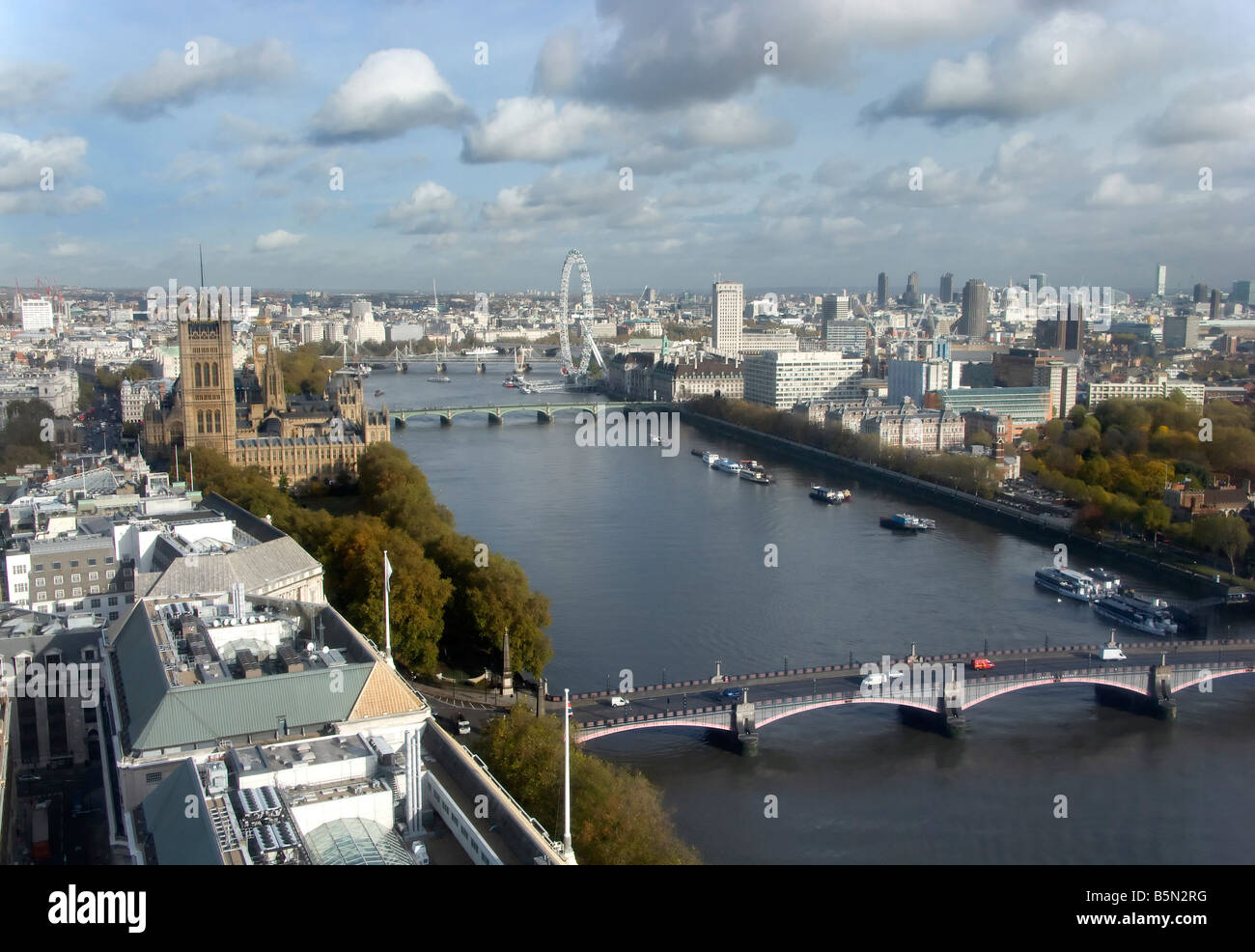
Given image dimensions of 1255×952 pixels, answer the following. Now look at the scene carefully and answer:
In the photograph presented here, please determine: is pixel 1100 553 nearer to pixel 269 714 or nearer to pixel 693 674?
pixel 693 674

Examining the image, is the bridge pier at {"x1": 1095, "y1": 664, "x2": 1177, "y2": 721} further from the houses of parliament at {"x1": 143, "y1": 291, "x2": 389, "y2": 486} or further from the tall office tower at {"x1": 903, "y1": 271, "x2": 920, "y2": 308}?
the tall office tower at {"x1": 903, "y1": 271, "x2": 920, "y2": 308}

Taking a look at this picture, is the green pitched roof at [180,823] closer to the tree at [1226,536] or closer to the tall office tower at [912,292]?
the tree at [1226,536]

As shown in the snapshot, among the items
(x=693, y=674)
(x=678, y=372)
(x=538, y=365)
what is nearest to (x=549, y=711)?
(x=693, y=674)

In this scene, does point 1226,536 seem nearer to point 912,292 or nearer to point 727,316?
point 727,316

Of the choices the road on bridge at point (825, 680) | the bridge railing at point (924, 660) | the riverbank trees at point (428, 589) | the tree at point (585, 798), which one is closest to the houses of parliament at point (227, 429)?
the riverbank trees at point (428, 589)

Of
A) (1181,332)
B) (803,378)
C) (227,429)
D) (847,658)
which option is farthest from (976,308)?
(847,658)

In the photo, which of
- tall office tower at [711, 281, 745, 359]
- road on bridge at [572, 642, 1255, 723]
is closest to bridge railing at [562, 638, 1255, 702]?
road on bridge at [572, 642, 1255, 723]
